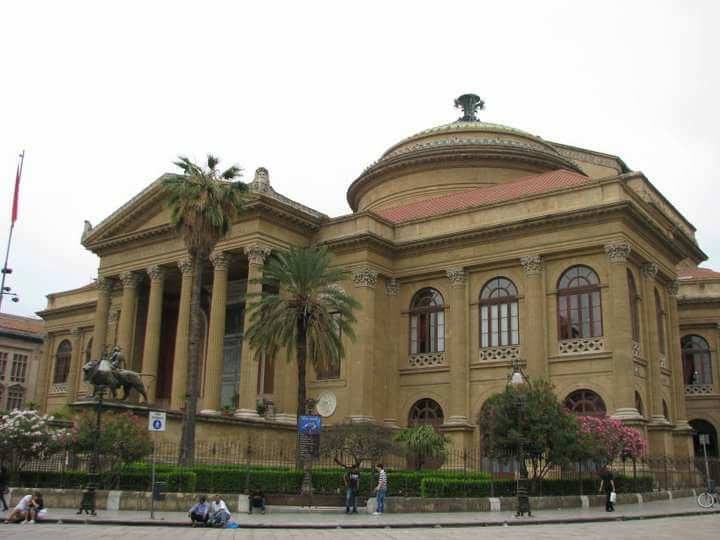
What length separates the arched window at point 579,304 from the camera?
113ft

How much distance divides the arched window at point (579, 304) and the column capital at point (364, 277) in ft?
29.7

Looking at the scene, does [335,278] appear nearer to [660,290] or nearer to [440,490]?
[440,490]

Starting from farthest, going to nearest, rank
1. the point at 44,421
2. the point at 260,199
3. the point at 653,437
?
1. the point at 260,199
2. the point at 653,437
3. the point at 44,421

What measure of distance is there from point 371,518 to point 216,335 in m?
18.0

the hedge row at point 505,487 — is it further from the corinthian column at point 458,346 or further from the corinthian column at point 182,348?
the corinthian column at point 182,348

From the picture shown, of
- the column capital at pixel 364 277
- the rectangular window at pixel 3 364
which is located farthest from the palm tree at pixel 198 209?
the rectangular window at pixel 3 364

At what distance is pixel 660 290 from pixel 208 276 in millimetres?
23813

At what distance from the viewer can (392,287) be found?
40625 millimetres

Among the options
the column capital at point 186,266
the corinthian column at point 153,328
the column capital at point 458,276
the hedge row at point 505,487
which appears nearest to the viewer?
the hedge row at point 505,487

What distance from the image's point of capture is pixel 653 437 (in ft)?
111

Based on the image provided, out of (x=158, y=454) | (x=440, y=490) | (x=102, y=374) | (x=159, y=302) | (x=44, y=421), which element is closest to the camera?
(x=440, y=490)

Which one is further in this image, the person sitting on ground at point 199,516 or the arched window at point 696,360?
the arched window at point 696,360

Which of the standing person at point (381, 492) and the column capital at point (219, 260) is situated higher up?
the column capital at point (219, 260)

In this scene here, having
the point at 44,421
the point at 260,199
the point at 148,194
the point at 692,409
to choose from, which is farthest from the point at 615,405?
the point at 148,194
